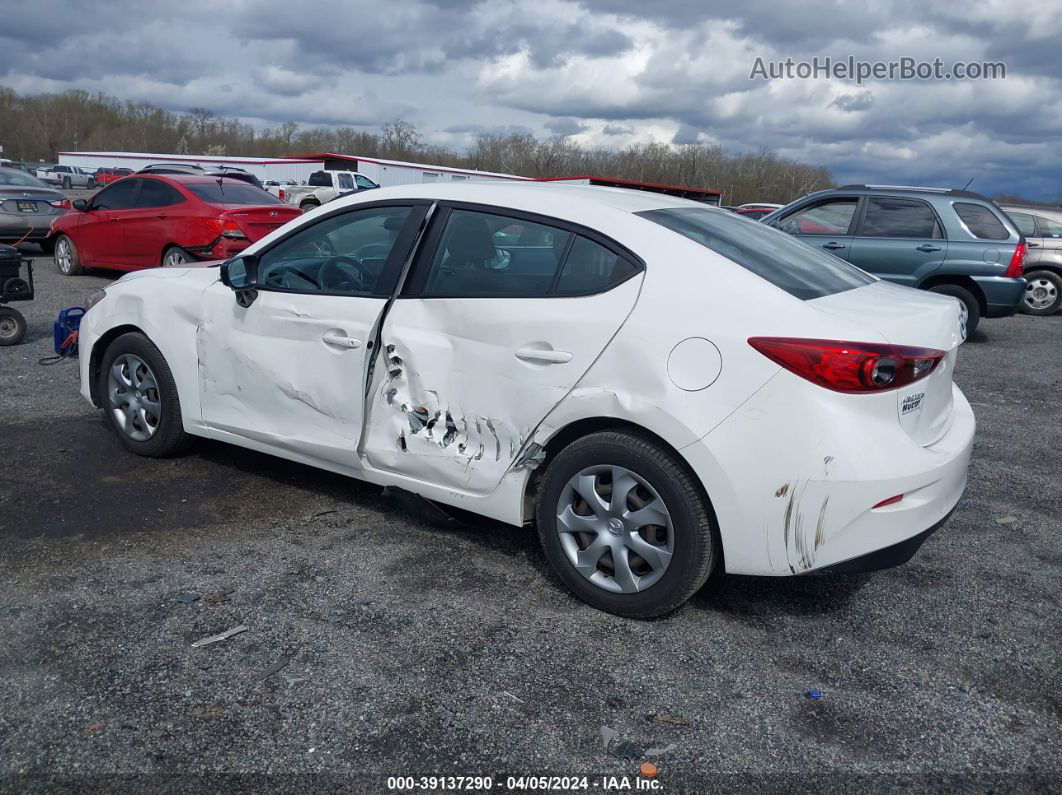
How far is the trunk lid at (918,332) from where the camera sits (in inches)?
126

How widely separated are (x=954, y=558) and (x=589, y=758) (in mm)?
2430

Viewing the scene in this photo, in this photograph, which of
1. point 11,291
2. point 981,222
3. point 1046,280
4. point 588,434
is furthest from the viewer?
point 1046,280

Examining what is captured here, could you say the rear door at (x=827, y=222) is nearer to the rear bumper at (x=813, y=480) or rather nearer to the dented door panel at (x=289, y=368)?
the dented door panel at (x=289, y=368)

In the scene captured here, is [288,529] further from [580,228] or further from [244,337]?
[580,228]

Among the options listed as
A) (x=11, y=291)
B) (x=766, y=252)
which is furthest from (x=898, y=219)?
(x=11, y=291)

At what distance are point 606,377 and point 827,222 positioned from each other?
8687mm

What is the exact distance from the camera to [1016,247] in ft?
34.7

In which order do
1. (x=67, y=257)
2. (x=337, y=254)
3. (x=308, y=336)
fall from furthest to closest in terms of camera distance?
(x=67, y=257) → (x=337, y=254) → (x=308, y=336)

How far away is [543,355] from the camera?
11.6 ft

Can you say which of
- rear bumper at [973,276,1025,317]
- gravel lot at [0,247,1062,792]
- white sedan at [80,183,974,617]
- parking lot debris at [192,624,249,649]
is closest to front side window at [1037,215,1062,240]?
rear bumper at [973,276,1025,317]

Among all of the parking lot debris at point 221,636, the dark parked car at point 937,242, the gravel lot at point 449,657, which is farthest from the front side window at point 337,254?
the dark parked car at point 937,242

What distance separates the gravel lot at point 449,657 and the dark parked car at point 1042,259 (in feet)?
36.1

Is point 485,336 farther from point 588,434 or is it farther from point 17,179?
point 17,179

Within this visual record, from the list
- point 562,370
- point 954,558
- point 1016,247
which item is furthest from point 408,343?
point 1016,247
